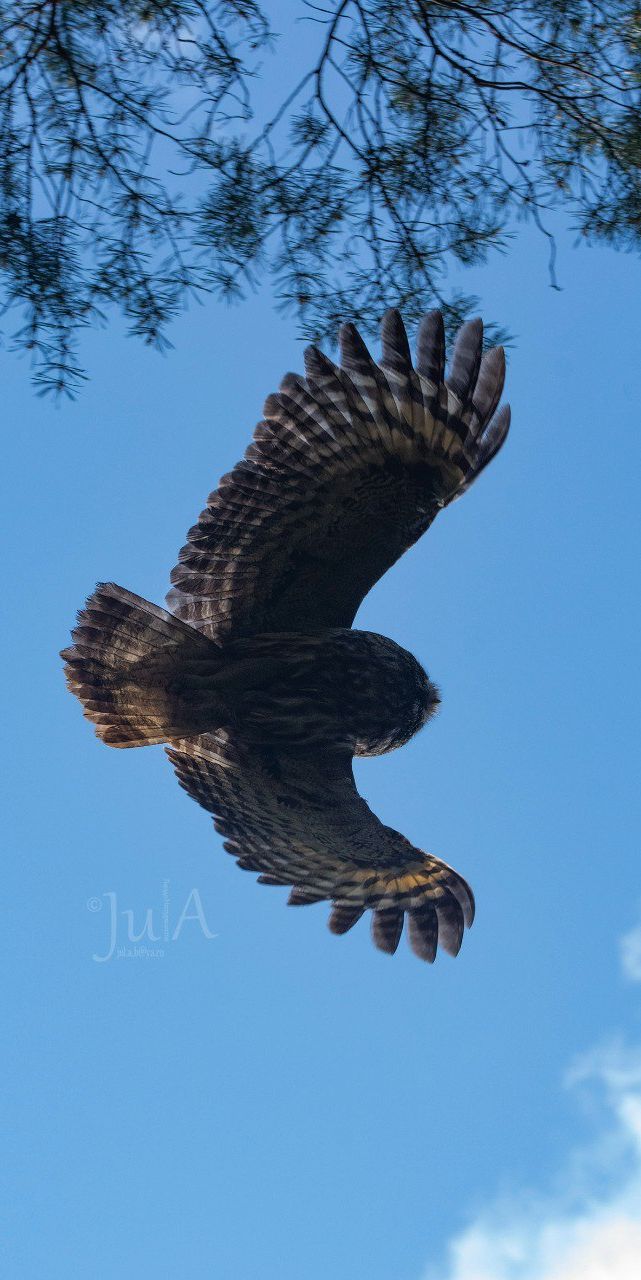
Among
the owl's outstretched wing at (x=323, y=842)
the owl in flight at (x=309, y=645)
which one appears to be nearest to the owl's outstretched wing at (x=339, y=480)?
the owl in flight at (x=309, y=645)

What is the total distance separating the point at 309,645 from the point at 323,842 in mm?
797

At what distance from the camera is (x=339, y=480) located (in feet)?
12.8

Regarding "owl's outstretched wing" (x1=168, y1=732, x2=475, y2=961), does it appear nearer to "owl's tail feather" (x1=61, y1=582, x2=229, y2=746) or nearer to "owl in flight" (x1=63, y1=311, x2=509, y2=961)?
"owl in flight" (x1=63, y1=311, x2=509, y2=961)

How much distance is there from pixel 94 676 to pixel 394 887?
145 centimetres

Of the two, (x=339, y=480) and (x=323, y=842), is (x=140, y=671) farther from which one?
(x=339, y=480)

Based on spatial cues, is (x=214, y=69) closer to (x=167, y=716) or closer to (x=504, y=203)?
(x=504, y=203)

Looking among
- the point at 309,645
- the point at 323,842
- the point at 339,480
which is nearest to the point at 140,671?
the point at 309,645

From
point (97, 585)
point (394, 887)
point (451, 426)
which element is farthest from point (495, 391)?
point (394, 887)

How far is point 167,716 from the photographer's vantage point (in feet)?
14.1

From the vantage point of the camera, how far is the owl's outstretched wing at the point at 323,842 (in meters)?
4.07

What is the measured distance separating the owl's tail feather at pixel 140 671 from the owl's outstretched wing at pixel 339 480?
129 mm

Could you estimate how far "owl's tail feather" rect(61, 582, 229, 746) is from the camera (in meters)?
4.09

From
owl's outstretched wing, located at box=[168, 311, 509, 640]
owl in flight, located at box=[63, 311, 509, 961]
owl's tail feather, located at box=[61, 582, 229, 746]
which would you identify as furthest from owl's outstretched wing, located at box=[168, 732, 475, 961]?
owl's outstretched wing, located at box=[168, 311, 509, 640]

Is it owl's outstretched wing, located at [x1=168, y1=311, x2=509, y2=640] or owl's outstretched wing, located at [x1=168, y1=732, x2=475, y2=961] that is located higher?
owl's outstretched wing, located at [x1=168, y1=311, x2=509, y2=640]
